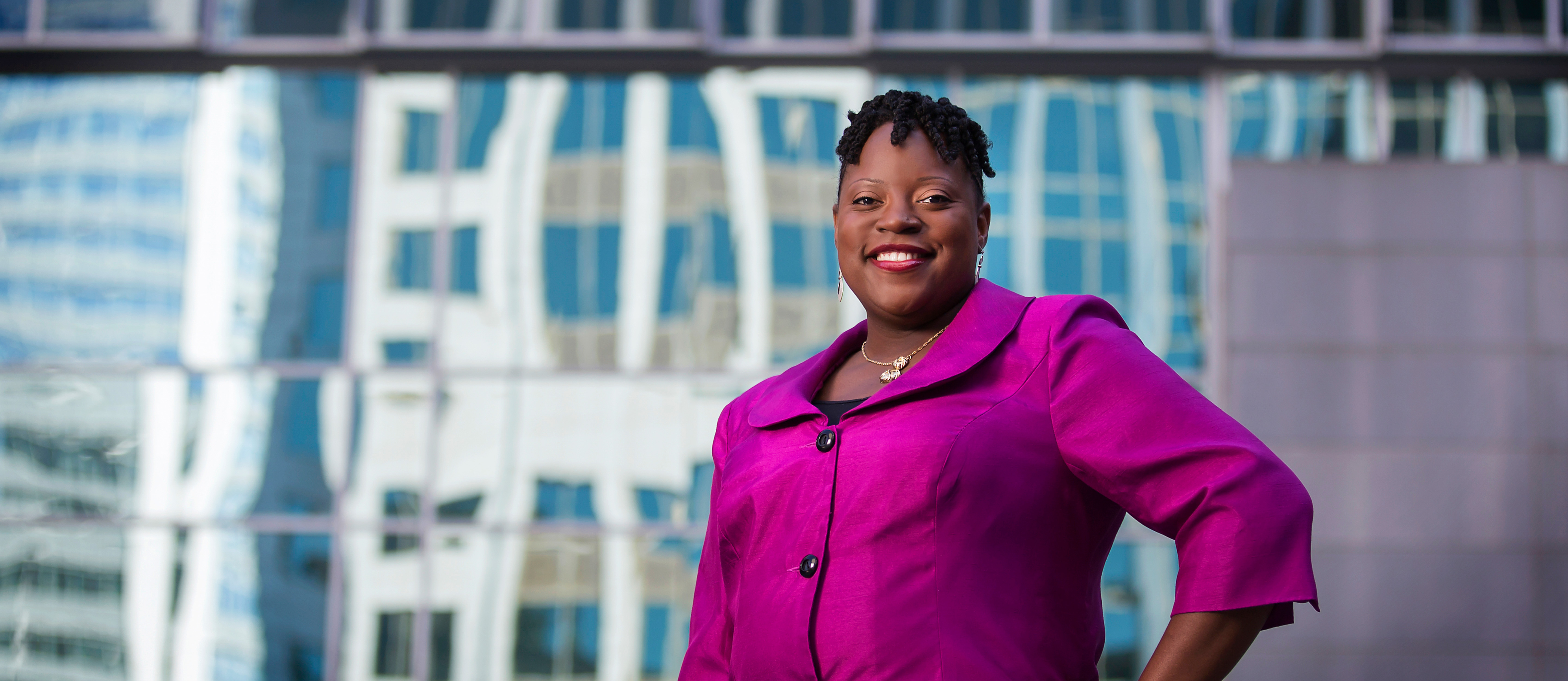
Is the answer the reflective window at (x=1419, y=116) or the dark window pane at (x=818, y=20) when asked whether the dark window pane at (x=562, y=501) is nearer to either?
the dark window pane at (x=818, y=20)

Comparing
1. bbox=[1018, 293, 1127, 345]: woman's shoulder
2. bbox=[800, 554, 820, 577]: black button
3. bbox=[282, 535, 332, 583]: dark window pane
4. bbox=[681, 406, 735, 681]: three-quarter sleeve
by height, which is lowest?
bbox=[282, 535, 332, 583]: dark window pane

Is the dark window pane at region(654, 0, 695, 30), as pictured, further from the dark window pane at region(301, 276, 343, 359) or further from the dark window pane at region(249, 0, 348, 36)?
the dark window pane at region(301, 276, 343, 359)

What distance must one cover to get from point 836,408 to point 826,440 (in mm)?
126

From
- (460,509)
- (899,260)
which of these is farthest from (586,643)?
(899,260)

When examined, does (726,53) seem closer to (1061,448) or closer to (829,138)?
(829,138)

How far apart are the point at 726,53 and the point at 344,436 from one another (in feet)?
9.81

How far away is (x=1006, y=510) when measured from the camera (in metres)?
1.56

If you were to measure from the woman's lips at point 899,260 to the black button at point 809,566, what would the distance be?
1.41ft

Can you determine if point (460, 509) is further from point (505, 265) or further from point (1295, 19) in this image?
point (1295, 19)

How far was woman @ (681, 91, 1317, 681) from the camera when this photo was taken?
143 centimetres

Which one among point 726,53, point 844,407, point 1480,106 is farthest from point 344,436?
point 1480,106

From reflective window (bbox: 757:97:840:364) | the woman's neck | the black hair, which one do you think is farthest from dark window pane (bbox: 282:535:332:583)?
the black hair

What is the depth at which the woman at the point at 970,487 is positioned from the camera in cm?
143

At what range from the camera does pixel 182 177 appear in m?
7.43
